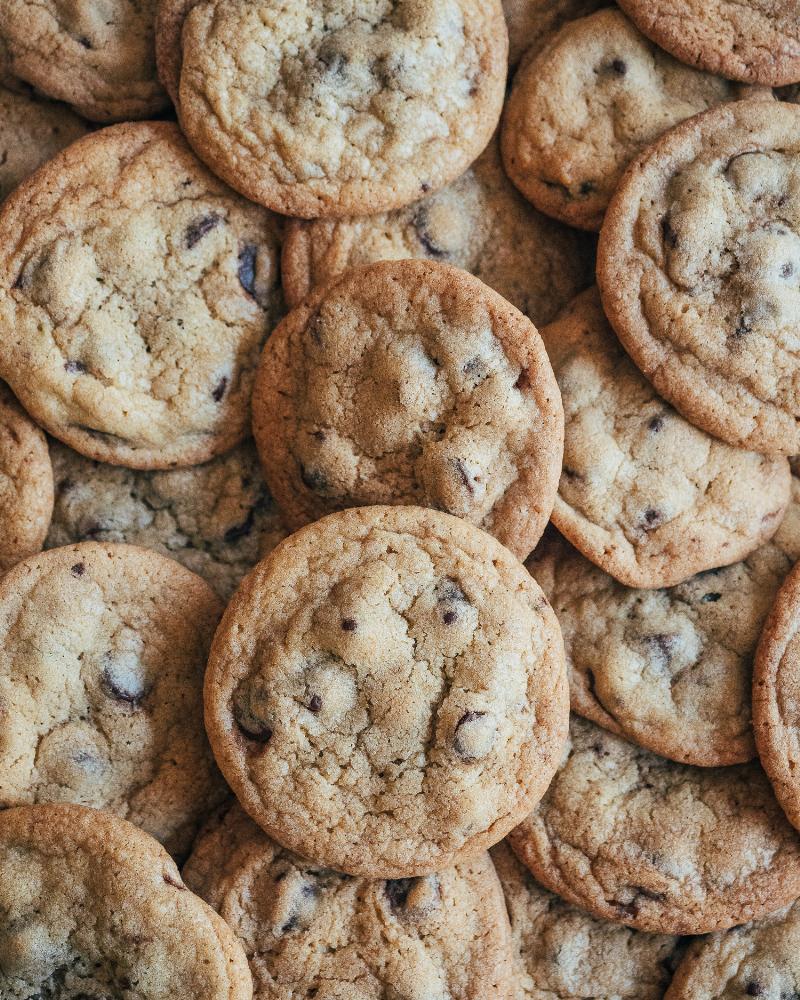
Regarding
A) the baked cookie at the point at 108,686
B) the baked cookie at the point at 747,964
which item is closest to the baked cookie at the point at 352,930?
the baked cookie at the point at 108,686

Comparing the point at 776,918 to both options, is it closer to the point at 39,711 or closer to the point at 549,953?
the point at 549,953

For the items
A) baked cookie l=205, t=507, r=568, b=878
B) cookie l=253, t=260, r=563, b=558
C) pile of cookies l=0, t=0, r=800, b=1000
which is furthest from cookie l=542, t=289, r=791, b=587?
baked cookie l=205, t=507, r=568, b=878

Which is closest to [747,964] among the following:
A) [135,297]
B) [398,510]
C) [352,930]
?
[352,930]

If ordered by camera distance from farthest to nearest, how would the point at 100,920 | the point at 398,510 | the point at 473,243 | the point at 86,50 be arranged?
the point at 473,243 → the point at 86,50 → the point at 398,510 → the point at 100,920

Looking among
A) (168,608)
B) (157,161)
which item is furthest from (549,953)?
(157,161)

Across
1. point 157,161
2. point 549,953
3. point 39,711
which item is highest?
point 157,161

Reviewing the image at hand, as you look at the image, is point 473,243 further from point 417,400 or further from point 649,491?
point 649,491
